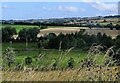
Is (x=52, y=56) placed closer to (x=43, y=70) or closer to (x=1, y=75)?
(x=43, y=70)

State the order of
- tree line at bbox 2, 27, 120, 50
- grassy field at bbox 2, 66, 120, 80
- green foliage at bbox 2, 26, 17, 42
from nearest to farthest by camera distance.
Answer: grassy field at bbox 2, 66, 120, 80
tree line at bbox 2, 27, 120, 50
green foliage at bbox 2, 26, 17, 42

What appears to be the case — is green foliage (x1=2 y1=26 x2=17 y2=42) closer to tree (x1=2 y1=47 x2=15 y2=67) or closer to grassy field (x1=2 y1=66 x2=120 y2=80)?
tree (x1=2 y1=47 x2=15 y2=67)

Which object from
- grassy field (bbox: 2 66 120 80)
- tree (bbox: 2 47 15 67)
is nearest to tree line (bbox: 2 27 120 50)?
grassy field (bbox: 2 66 120 80)

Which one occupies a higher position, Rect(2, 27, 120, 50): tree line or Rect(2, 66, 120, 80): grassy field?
Rect(2, 66, 120, 80): grassy field

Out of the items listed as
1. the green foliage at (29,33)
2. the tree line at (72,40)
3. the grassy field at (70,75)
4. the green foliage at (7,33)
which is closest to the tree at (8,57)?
the grassy field at (70,75)

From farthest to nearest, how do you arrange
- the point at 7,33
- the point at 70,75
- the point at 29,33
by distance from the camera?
the point at 29,33, the point at 7,33, the point at 70,75

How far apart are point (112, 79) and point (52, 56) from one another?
41.1 inches

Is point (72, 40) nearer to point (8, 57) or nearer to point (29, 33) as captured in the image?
point (29, 33)

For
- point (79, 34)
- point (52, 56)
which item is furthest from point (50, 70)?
point (79, 34)

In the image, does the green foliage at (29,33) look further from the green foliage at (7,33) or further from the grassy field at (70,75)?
the grassy field at (70,75)

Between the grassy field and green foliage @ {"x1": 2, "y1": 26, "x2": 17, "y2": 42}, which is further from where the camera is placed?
green foliage @ {"x1": 2, "y1": 26, "x2": 17, "y2": 42}

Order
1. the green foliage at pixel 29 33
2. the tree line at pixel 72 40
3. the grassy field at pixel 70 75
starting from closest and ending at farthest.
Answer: the grassy field at pixel 70 75, the tree line at pixel 72 40, the green foliage at pixel 29 33

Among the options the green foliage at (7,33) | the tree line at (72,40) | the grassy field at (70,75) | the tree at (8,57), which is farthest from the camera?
the green foliage at (7,33)

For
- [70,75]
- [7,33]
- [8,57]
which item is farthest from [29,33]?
[70,75]
